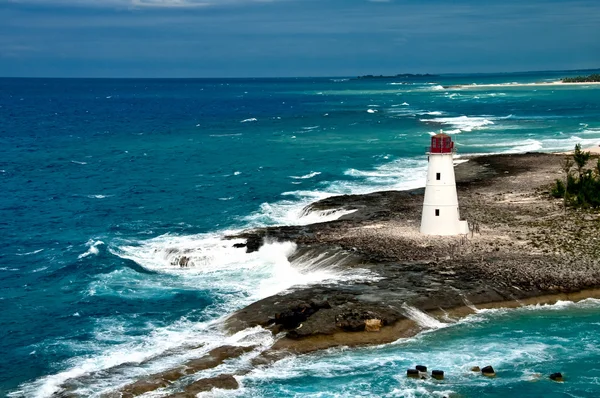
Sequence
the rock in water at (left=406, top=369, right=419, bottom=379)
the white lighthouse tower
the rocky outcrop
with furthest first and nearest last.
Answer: the white lighthouse tower
the rock in water at (left=406, top=369, right=419, bottom=379)
the rocky outcrop

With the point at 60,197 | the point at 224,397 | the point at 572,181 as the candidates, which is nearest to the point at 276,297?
the point at 224,397

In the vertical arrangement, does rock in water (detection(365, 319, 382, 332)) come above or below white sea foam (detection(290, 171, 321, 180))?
below

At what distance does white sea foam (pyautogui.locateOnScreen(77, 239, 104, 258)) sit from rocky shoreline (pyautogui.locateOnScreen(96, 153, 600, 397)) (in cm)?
913

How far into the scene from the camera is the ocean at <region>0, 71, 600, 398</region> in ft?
100

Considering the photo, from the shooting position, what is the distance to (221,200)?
6981 centimetres

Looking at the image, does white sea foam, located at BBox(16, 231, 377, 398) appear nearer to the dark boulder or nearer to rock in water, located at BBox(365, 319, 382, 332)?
the dark boulder

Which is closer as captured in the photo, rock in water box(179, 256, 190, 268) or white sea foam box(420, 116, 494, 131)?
rock in water box(179, 256, 190, 268)

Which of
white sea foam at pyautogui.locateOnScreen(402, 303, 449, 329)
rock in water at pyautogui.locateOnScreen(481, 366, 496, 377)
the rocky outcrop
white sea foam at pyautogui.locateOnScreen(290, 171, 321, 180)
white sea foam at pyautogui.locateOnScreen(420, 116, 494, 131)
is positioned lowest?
the rocky outcrop

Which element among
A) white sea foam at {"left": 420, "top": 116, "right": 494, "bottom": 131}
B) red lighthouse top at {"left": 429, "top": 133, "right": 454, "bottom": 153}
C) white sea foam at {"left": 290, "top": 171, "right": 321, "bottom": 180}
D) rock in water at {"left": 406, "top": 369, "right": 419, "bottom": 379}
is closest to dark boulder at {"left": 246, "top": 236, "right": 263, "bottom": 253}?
red lighthouse top at {"left": 429, "top": 133, "right": 454, "bottom": 153}

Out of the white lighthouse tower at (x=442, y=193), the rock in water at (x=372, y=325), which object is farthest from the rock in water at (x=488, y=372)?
Result: the white lighthouse tower at (x=442, y=193)

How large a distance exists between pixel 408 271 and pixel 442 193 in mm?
7029

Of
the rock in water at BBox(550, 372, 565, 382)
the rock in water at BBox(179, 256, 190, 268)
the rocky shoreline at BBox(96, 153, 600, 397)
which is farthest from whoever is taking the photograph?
the rock in water at BBox(179, 256, 190, 268)

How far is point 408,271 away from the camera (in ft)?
133

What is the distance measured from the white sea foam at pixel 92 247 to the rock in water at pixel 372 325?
945 inches
